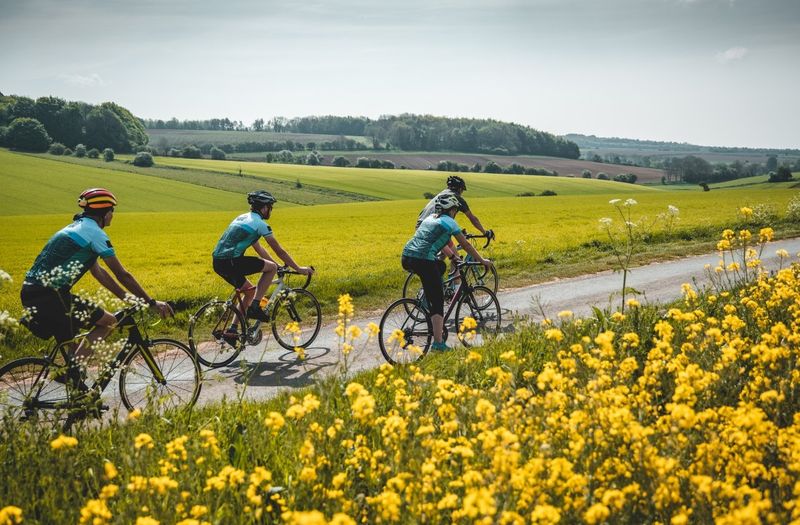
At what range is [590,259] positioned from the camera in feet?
66.9

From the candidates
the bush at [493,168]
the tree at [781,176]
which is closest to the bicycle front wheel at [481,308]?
the bush at [493,168]

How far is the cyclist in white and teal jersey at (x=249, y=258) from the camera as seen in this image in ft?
30.1

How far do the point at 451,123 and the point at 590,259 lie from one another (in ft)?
527

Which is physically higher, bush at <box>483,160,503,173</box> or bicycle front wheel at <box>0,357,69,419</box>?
bush at <box>483,160,503,173</box>

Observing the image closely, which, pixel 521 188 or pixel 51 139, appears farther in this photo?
pixel 51 139

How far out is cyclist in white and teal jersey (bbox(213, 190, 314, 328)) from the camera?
9172 mm

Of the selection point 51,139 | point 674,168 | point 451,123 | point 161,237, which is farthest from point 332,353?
point 451,123

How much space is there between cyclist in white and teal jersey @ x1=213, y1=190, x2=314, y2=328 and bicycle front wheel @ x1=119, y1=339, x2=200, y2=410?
2032mm

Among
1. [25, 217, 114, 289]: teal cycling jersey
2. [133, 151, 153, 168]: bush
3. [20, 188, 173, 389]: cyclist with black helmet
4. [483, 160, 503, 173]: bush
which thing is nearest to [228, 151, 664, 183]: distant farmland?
[483, 160, 503, 173]: bush

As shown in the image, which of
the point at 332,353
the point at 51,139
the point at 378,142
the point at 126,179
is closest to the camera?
the point at 332,353

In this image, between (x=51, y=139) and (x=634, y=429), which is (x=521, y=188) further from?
(x=634, y=429)

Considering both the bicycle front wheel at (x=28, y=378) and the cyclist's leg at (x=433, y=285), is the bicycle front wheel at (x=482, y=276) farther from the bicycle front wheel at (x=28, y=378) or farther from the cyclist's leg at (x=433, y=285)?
the bicycle front wheel at (x=28, y=378)

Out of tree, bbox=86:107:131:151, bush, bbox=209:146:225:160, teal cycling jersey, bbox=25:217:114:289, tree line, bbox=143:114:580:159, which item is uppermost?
tree line, bbox=143:114:580:159

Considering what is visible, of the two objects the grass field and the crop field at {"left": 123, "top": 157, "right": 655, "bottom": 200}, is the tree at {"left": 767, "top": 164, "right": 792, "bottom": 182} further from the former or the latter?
the grass field
